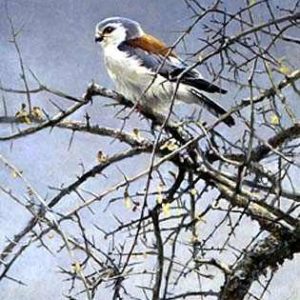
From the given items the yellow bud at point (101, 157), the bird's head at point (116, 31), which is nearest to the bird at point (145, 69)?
the bird's head at point (116, 31)

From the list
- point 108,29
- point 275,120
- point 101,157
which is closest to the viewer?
point 275,120

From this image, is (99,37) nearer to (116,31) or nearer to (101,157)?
(116,31)

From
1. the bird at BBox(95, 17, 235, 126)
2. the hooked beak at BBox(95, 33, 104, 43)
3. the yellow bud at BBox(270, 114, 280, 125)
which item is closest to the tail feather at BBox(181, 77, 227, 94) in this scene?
the bird at BBox(95, 17, 235, 126)

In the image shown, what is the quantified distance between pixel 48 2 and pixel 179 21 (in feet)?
0.88

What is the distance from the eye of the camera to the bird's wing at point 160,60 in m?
1.49

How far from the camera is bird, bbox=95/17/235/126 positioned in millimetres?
1502

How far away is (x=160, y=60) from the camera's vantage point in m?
1.58

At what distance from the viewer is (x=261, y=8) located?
66.3 inches

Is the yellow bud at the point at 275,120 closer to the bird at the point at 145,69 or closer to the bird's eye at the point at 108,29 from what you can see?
the bird at the point at 145,69

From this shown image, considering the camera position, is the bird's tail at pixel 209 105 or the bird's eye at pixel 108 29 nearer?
the bird's tail at pixel 209 105

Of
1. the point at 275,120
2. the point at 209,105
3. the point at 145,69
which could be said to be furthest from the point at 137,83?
the point at 275,120

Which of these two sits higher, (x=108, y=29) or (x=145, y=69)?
(x=108, y=29)

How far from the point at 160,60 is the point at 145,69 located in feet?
0.10

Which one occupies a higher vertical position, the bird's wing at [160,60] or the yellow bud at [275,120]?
the bird's wing at [160,60]
